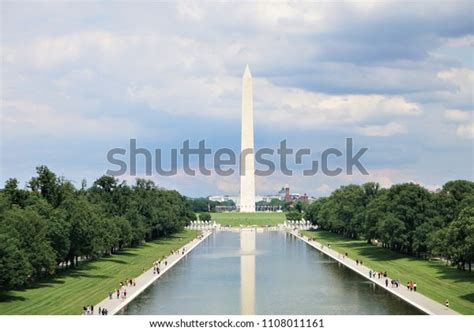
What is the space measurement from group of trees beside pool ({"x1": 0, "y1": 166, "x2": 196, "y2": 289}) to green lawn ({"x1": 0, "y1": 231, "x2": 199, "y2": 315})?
907 millimetres

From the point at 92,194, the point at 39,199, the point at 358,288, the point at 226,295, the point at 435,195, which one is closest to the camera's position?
the point at 226,295

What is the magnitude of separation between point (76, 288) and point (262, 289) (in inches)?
420

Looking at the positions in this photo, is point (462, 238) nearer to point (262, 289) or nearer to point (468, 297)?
point (468, 297)

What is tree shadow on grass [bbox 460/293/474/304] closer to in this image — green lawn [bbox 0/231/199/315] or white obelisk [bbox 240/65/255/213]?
green lawn [bbox 0/231/199/315]

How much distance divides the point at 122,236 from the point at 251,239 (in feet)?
88.9

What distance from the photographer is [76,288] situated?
45094 millimetres

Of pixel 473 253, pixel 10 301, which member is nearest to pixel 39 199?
pixel 10 301

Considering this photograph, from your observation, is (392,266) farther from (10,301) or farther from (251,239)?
(251,239)

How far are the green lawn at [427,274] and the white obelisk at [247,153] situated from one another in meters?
54.7

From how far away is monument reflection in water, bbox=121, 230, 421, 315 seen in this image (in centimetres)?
3838

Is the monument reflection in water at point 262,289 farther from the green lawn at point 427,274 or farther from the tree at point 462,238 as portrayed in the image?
the tree at point 462,238

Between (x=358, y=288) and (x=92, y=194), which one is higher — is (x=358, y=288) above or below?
below

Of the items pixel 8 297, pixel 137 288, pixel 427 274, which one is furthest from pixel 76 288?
pixel 427 274
